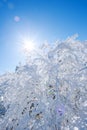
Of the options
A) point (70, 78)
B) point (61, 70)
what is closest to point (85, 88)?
point (70, 78)

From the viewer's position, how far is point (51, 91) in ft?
26.1

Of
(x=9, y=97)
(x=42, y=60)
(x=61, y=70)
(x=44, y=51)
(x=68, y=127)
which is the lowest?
(x=68, y=127)

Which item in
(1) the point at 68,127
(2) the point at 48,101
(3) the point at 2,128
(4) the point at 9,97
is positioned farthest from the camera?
(4) the point at 9,97

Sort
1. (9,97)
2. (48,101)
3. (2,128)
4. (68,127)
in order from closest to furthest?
(68,127)
(48,101)
(2,128)
(9,97)

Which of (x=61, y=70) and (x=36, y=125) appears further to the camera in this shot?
(x=61, y=70)

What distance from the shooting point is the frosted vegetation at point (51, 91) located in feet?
23.5

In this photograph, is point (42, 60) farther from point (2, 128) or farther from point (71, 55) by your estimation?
point (2, 128)

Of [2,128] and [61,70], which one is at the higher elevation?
[61,70]

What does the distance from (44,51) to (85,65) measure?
7.57 ft

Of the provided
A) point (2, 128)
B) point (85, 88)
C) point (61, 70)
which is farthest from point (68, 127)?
point (2, 128)

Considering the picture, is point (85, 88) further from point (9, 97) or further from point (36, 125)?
point (9, 97)

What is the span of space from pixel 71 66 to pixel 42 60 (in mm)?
1564

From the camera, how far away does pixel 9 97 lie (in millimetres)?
9086

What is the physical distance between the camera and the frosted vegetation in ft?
23.5
